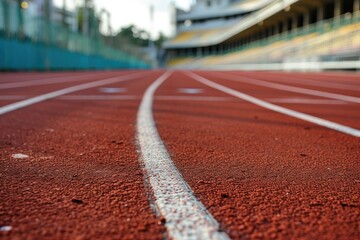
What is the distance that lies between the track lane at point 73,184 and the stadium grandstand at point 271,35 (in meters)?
18.2

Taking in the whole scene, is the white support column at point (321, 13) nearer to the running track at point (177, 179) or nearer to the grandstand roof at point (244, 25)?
the grandstand roof at point (244, 25)

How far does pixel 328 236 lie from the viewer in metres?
0.97

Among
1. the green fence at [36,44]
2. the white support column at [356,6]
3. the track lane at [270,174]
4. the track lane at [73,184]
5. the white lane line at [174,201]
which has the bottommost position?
the track lane at [270,174]

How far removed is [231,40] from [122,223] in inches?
2530

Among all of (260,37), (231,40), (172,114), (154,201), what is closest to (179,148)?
(154,201)

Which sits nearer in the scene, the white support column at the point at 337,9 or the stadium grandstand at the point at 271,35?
the stadium grandstand at the point at 271,35

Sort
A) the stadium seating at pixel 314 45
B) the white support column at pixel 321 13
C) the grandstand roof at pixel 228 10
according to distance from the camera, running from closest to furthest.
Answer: the stadium seating at pixel 314 45, the white support column at pixel 321 13, the grandstand roof at pixel 228 10

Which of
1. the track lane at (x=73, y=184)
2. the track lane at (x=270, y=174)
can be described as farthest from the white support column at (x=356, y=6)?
the track lane at (x=73, y=184)

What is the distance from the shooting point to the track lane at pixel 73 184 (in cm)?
100

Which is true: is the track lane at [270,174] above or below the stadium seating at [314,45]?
below

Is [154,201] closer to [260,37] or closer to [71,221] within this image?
[71,221]

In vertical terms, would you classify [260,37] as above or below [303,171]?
above

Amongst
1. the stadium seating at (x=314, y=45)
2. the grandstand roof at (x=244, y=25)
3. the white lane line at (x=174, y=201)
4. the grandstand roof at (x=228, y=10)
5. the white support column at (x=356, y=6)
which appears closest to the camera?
the white lane line at (x=174, y=201)

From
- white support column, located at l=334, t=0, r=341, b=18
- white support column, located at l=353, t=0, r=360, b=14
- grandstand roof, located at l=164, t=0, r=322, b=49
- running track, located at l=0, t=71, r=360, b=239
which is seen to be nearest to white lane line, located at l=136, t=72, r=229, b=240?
running track, located at l=0, t=71, r=360, b=239
